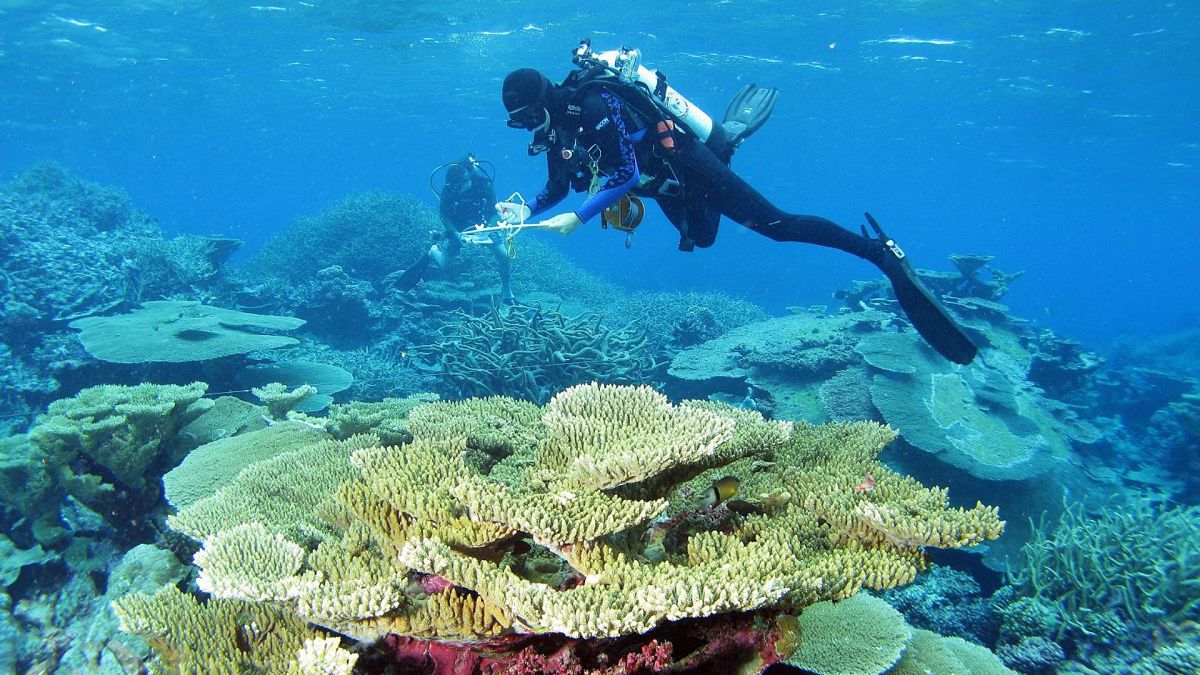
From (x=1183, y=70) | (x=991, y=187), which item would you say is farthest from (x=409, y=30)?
(x=991, y=187)

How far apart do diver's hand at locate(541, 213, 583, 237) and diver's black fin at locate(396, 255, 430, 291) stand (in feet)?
33.3

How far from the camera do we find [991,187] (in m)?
69.9

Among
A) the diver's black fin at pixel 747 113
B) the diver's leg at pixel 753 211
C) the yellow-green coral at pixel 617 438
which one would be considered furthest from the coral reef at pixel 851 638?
the diver's black fin at pixel 747 113

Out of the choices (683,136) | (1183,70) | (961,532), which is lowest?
(961,532)

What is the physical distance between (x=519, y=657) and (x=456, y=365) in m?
7.14

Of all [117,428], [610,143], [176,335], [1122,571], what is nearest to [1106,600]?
[1122,571]

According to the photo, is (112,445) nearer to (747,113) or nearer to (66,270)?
(747,113)

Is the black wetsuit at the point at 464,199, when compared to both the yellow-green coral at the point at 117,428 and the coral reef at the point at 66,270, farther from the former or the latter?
the yellow-green coral at the point at 117,428

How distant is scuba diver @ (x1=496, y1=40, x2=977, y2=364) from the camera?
5668 mm

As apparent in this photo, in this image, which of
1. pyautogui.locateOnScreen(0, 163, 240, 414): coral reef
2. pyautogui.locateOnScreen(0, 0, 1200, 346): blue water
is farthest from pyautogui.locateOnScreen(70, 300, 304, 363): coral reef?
pyautogui.locateOnScreen(0, 0, 1200, 346): blue water

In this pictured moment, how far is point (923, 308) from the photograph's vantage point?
277 inches

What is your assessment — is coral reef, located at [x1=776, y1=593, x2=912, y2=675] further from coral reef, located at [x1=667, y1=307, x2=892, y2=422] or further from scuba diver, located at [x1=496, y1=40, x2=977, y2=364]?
coral reef, located at [x1=667, y1=307, x2=892, y2=422]

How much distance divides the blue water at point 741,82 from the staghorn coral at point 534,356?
64.2ft

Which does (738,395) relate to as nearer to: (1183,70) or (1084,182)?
(1183,70)
